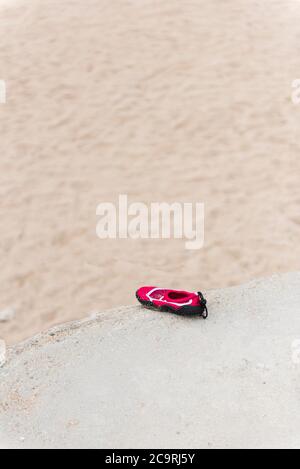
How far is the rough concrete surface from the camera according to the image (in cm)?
239

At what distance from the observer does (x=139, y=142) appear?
4594 millimetres

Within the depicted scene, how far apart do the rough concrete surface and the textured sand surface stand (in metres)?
0.32

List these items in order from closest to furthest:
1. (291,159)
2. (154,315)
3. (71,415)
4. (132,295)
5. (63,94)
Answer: (71,415) < (154,315) < (132,295) < (291,159) < (63,94)

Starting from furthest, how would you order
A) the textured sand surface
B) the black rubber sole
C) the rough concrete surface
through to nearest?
the textured sand surface < the black rubber sole < the rough concrete surface

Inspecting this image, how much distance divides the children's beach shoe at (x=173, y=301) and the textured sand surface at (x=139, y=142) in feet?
0.58

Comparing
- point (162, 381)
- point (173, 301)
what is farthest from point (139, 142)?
point (162, 381)

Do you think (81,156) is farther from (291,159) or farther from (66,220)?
(291,159)

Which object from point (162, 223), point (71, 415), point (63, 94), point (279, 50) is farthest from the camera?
point (279, 50)

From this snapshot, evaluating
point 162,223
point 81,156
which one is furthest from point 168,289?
point 81,156

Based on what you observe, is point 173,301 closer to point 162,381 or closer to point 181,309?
point 181,309

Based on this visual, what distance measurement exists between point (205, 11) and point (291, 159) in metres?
2.56

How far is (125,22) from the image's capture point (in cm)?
592

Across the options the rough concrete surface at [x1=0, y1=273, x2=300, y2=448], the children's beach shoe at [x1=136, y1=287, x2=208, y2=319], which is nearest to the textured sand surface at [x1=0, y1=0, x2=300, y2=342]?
the children's beach shoe at [x1=136, y1=287, x2=208, y2=319]

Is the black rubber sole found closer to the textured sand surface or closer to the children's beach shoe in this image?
the children's beach shoe
